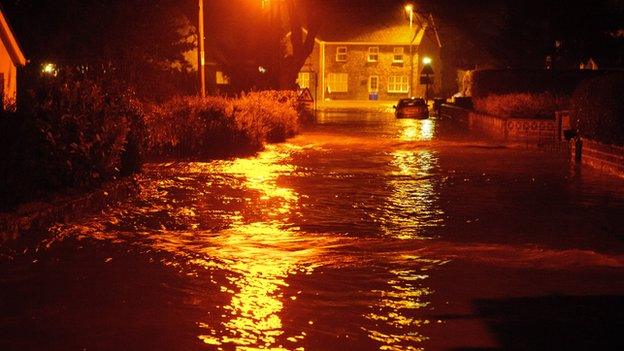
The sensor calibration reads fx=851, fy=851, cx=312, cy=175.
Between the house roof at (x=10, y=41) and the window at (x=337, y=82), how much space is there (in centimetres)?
5847

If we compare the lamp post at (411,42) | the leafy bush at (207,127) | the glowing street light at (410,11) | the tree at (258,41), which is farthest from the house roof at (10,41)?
the glowing street light at (410,11)

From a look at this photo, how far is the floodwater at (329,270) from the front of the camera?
22.5ft

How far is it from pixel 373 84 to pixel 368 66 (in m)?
1.89

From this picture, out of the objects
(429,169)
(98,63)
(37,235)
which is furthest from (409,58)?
(37,235)

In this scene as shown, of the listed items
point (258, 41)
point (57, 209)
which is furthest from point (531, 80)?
point (57, 209)

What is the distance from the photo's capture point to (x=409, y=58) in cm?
8138

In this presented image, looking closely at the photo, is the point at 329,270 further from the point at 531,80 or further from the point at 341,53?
the point at 341,53

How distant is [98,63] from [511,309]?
968 inches

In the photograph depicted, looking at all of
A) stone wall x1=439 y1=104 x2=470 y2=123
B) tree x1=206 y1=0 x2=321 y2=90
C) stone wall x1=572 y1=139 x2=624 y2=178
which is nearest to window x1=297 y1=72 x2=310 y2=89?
stone wall x1=439 y1=104 x2=470 y2=123

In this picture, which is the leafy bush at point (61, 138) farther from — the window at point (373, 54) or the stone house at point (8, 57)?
the window at point (373, 54)

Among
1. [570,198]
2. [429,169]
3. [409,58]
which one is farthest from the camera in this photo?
[409,58]

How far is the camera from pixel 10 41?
2417 centimetres

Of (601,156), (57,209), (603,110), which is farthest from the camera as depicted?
(603,110)

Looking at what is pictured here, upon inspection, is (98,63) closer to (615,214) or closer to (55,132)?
(55,132)
